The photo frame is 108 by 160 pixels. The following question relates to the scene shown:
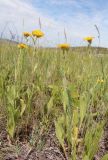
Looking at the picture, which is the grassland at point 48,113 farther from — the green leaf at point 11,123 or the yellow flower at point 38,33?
the yellow flower at point 38,33

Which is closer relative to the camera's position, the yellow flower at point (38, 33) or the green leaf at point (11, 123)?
the green leaf at point (11, 123)

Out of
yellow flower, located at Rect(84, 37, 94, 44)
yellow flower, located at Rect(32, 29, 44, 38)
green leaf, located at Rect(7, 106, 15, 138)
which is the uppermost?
yellow flower, located at Rect(32, 29, 44, 38)

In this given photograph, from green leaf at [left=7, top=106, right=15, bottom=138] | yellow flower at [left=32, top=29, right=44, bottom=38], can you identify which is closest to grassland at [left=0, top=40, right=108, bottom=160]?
green leaf at [left=7, top=106, right=15, bottom=138]

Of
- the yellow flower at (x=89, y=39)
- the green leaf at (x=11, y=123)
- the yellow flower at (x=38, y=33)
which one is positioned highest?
the yellow flower at (x=38, y=33)

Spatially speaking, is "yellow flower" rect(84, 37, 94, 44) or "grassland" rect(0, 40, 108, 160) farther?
"yellow flower" rect(84, 37, 94, 44)

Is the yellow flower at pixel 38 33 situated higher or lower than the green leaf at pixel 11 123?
higher

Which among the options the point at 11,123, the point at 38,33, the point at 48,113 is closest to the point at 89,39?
the point at 38,33

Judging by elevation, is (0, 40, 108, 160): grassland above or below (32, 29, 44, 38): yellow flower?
below

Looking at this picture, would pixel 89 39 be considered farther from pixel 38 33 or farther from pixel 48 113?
pixel 48 113

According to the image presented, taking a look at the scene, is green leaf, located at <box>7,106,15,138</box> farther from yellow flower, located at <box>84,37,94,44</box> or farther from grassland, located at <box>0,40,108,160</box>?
yellow flower, located at <box>84,37,94,44</box>

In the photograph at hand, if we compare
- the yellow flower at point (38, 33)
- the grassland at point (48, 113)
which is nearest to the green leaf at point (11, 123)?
the grassland at point (48, 113)

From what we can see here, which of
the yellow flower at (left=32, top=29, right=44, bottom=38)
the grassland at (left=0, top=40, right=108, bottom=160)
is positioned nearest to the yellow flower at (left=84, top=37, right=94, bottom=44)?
the grassland at (left=0, top=40, right=108, bottom=160)

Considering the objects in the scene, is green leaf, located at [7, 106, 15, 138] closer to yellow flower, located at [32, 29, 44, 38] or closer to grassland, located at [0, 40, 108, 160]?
grassland, located at [0, 40, 108, 160]

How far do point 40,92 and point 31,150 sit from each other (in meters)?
0.53
